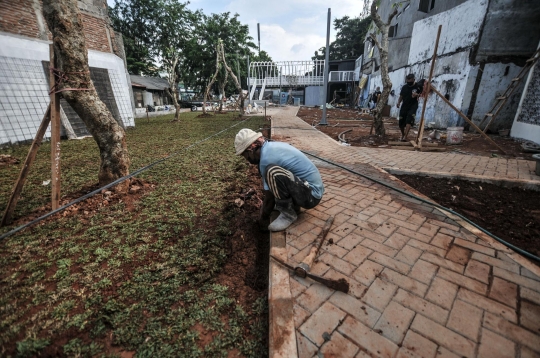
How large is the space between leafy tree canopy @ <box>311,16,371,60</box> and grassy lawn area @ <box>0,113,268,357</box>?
40.8 meters

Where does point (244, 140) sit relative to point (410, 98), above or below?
below

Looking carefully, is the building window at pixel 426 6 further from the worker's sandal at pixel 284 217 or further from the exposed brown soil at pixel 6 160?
the exposed brown soil at pixel 6 160

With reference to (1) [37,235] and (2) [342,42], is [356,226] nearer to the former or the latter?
(1) [37,235]

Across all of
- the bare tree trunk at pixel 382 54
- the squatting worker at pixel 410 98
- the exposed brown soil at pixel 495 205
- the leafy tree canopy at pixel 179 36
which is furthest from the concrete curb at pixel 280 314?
the leafy tree canopy at pixel 179 36

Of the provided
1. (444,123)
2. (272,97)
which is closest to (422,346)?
Answer: (444,123)

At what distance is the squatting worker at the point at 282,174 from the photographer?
2.41 meters

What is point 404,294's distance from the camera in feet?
5.55

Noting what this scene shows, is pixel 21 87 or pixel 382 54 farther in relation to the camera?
pixel 382 54

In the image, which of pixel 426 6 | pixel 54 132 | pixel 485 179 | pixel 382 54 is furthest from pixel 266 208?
pixel 426 6

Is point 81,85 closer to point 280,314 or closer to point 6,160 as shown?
point 280,314

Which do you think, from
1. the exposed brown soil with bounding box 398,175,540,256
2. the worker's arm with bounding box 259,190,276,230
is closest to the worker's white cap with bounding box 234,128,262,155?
the worker's arm with bounding box 259,190,276,230

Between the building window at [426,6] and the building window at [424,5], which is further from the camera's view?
the building window at [424,5]

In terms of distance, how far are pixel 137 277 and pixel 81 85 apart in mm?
2794

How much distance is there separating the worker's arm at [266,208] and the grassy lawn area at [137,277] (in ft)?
0.42
